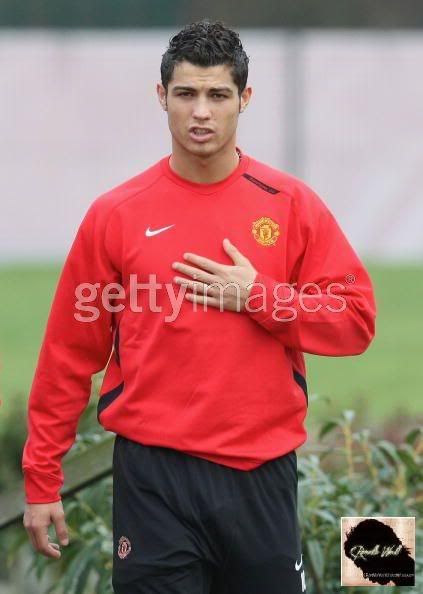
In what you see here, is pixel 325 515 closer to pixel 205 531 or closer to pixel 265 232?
pixel 205 531

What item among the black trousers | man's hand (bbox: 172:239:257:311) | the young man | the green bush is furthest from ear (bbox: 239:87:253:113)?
the green bush

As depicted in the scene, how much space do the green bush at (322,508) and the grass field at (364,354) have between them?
245cm

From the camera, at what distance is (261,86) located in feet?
71.3

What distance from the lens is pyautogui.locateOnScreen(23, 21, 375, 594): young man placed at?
3506mm

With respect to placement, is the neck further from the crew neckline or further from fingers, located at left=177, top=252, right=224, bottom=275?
fingers, located at left=177, top=252, right=224, bottom=275

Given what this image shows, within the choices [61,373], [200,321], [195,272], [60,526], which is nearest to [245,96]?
[195,272]

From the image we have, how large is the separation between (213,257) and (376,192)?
1778 cm

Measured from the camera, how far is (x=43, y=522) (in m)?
3.70

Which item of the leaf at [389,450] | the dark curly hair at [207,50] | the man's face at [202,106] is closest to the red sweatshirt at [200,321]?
the man's face at [202,106]

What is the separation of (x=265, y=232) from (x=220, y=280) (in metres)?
0.17

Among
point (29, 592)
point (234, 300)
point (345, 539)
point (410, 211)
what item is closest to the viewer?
point (234, 300)

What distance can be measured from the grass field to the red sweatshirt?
3.53 meters
